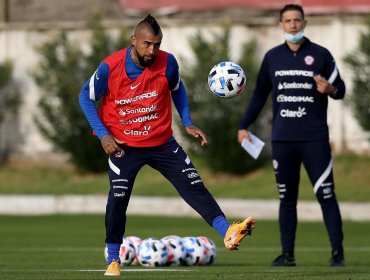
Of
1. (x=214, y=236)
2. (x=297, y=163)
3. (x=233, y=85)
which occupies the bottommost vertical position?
(x=214, y=236)

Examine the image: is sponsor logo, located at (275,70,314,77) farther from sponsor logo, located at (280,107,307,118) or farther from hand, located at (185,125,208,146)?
hand, located at (185,125,208,146)

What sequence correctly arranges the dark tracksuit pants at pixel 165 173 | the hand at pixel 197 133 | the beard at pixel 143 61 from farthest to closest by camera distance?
the dark tracksuit pants at pixel 165 173 → the beard at pixel 143 61 → the hand at pixel 197 133

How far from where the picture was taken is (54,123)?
33.5 m

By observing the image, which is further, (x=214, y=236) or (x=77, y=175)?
(x=77, y=175)

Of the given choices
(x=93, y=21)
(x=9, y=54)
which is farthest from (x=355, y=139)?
(x=9, y=54)

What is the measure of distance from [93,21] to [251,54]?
4.67 meters

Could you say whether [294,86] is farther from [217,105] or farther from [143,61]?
[217,105]

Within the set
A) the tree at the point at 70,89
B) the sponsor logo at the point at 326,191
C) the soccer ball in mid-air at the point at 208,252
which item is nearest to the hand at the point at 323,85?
the sponsor logo at the point at 326,191

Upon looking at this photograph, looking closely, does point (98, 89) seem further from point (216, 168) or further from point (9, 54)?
point (9, 54)

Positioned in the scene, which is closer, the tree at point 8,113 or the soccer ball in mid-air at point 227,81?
the soccer ball in mid-air at point 227,81

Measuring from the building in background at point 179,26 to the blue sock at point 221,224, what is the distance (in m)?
19.2

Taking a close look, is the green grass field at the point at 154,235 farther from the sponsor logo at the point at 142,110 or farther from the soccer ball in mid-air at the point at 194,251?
the sponsor logo at the point at 142,110

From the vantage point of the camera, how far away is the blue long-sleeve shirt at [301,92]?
13.7 meters

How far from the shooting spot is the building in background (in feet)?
103
